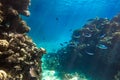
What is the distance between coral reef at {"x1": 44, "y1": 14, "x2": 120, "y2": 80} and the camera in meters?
14.6

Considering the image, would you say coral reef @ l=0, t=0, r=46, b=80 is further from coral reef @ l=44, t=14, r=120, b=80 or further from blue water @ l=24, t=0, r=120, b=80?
blue water @ l=24, t=0, r=120, b=80

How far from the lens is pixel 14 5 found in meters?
9.53

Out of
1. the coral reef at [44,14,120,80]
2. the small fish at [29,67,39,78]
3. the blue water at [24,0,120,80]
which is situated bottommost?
the small fish at [29,67,39,78]

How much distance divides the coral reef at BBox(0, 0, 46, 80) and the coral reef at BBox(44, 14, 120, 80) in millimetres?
5694

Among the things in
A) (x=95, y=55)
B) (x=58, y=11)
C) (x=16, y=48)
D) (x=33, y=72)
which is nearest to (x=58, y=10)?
(x=58, y=11)

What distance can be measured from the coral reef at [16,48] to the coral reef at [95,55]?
224 inches

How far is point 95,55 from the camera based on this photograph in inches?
634

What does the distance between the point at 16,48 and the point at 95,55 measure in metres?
9.46

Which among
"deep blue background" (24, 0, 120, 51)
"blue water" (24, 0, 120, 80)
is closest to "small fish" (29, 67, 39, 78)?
"blue water" (24, 0, 120, 80)

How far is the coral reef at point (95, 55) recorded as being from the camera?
575 inches

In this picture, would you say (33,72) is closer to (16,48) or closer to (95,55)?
(16,48)

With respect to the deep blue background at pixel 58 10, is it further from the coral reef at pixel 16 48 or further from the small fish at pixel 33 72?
the small fish at pixel 33 72

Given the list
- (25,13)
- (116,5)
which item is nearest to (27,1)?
(25,13)

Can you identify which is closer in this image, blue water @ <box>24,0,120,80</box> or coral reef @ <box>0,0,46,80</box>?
coral reef @ <box>0,0,46,80</box>
